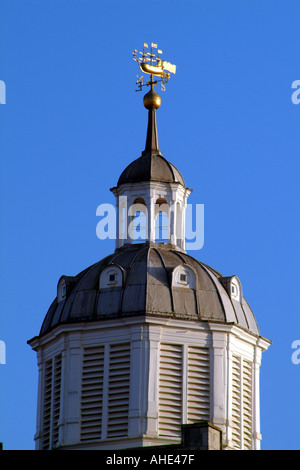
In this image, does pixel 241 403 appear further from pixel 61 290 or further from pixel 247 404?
pixel 61 290

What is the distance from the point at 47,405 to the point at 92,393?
9.73ft

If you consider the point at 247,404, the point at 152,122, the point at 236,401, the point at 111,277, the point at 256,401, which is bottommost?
the point at 236,401

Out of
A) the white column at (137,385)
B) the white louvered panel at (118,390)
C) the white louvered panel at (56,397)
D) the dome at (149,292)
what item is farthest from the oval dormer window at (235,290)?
the white louvered panel at (56,397)

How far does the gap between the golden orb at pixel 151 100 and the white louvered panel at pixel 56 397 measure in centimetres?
1333

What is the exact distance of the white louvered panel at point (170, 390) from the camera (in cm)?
9625

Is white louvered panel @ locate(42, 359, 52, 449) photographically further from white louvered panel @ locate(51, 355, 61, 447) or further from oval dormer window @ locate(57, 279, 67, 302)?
oval dormer window @ locate(57, 279, 67, 302)

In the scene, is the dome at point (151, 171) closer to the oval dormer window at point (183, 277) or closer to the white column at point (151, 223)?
the white column at point (151, 223)

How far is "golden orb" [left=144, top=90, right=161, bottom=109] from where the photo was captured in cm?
10644

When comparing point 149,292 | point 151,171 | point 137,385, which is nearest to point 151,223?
point 151,171

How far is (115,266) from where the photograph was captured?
327 feet

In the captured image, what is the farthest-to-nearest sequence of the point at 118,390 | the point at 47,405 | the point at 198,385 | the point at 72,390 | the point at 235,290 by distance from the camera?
the point at 235,290 < the point at 47,405 < the point at 72,390 < the point at 198,385 < the point at 118,390

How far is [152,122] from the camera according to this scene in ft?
348

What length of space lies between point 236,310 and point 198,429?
11232mm
